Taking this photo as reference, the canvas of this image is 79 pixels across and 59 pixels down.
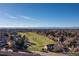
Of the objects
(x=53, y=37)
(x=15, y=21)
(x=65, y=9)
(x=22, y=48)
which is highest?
(x=65, y=9)

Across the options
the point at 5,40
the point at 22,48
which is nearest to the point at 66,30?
the point at 22,48

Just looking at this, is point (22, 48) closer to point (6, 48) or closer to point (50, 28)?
point (6, 48)

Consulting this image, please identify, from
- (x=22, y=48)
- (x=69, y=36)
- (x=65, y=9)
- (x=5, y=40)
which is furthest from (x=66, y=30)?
(x=5, y=40)

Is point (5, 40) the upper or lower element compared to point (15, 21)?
lower

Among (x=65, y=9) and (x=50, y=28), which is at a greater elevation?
(x=65, y=9)

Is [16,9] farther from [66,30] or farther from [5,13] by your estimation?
[66,30]
